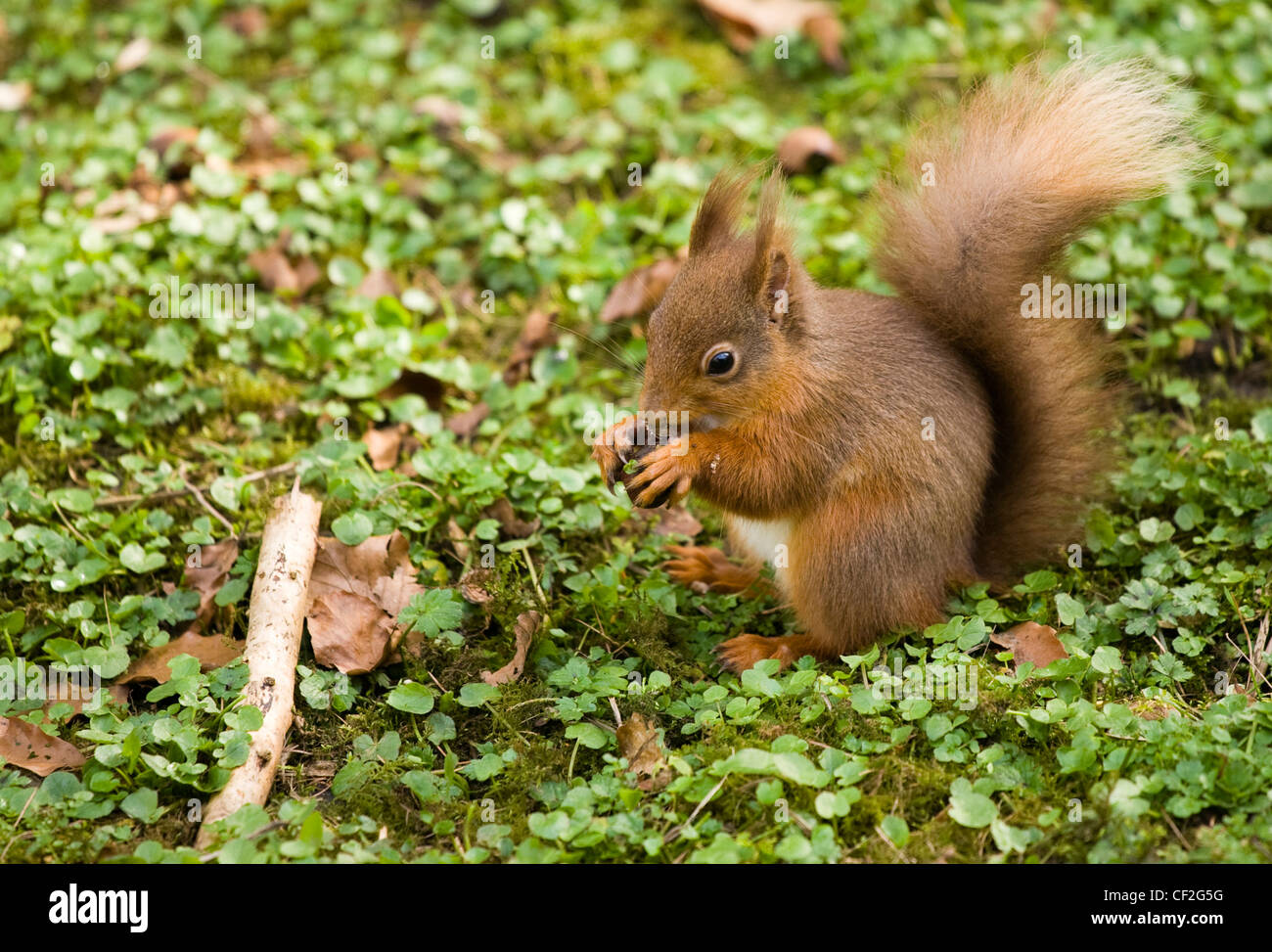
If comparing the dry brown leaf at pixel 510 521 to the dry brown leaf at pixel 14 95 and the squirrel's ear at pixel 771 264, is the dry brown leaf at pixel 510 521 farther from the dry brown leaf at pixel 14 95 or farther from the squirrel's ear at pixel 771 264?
the dry brown leaf at pixel 14 95

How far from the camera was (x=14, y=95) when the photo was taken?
14.7 feet

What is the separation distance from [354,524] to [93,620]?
1.94 feet

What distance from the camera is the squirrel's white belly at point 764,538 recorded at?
9.12ft

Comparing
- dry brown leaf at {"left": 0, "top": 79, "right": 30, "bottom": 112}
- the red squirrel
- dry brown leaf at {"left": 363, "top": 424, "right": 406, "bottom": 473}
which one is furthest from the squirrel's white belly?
dry brown leaf at {"left": 0, "top": 79, "right": 30, "bottom": 112}

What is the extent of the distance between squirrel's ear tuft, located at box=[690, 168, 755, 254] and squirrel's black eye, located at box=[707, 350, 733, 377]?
0.30 metres

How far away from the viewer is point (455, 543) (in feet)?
9.87

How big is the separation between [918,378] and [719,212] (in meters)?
0.58

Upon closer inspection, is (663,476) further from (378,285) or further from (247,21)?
(247,21)

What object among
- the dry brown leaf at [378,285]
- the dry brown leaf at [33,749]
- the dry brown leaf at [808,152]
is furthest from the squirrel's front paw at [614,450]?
the dry brown leaf at [808,152]

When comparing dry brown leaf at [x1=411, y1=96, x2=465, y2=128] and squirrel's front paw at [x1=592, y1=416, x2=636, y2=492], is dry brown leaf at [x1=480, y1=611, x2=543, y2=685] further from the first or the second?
dry brown leaf at [x1=411, y1=96, x2=465, y2=128]

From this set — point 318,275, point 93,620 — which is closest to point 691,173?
point 318,275

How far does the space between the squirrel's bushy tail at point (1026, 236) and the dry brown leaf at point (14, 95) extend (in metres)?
3.26

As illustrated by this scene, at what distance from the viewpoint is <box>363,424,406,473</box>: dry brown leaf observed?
3.27 m

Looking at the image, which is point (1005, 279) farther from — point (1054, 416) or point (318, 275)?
point (318, 275)
